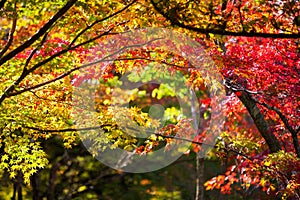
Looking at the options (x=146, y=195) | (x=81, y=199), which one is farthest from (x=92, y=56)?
(x=146, y=195)

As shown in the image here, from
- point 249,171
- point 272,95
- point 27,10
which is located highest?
point 27,10

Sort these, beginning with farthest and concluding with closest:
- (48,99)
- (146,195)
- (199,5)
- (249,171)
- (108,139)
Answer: (146,195) → (249,171) → (108,139) → (48,99) → (199,5)

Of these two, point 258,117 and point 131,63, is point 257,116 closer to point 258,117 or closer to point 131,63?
point 258,117

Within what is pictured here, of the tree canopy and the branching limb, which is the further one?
the branching limb

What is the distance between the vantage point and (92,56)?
792 cm

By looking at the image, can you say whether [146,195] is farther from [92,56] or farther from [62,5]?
[62,5]

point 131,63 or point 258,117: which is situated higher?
point 131,63

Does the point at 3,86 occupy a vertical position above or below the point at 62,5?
below

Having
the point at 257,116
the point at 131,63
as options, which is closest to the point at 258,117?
the point at 257,116

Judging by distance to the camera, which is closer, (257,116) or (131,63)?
(131,63)

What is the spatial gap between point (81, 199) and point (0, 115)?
9435 millimetres

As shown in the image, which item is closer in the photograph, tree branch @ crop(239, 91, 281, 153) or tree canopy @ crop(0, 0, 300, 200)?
tree canopy @ crop(0, 0, 300, 200)

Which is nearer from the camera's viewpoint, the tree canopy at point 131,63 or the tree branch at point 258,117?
the tree canopy at point 131,63

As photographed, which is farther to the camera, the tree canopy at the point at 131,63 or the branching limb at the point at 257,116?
the branching limb at the point at 257,116
